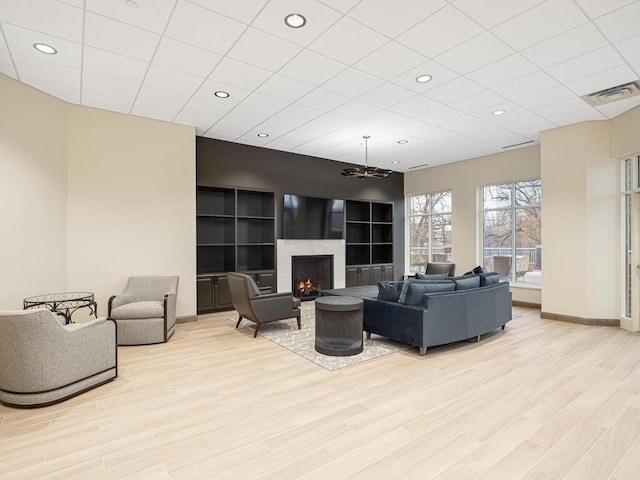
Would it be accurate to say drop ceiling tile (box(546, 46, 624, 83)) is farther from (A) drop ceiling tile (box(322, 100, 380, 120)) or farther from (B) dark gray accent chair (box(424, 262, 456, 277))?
(B) dark gray accent chair (box(424, 262, 456, 277))

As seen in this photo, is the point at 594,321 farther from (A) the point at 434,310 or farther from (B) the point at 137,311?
(B) the point at 137,311

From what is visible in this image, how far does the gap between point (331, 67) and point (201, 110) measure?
233cm

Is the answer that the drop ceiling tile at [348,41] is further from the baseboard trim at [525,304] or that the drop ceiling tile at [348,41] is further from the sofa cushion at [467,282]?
the baseboard trim at [525,304]

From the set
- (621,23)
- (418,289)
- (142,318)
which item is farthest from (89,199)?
(621,23)

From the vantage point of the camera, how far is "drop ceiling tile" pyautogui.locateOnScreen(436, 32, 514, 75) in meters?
3.43

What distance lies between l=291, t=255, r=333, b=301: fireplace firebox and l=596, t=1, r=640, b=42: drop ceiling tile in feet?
19.4

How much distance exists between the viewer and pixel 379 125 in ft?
19.4

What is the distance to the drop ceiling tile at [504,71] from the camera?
12.5 ft

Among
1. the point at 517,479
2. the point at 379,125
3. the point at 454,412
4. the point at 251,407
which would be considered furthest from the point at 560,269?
the point at 251,407

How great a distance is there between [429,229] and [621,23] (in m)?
6.48

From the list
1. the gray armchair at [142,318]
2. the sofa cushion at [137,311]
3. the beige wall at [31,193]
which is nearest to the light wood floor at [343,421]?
the gray armchair at [142,318]

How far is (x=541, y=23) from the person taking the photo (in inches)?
124

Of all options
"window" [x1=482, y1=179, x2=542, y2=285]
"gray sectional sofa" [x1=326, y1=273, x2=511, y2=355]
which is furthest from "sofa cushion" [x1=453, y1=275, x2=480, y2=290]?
"window" [x1=482, y1=179, x2=542, y2=285]

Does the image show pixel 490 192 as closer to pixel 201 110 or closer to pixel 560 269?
pixel 560 269
